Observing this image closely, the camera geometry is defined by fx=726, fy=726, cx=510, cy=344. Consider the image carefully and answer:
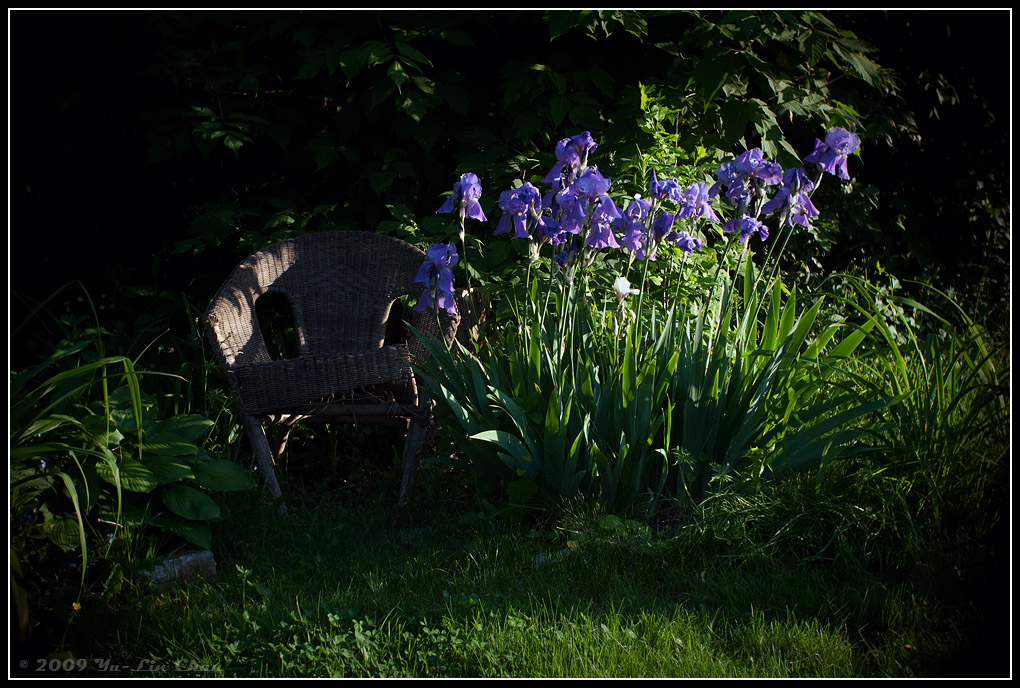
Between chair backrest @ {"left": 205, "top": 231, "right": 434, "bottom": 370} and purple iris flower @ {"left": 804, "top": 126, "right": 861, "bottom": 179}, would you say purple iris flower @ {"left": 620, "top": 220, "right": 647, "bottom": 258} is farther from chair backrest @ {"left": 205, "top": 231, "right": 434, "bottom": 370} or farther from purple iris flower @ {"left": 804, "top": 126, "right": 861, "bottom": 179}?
chair backrest @ {"left": 205, "top": 231, "right": 434, "bottom": 370}

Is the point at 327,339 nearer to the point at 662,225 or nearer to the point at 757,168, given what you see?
the point at 662,225

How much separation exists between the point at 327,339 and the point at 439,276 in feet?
3.02

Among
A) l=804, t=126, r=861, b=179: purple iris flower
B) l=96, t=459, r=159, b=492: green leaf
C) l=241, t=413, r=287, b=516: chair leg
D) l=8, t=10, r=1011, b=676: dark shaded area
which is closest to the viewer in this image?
l=96, t=459, r=159, b=492: green leaf

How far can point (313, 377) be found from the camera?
2.71 meters

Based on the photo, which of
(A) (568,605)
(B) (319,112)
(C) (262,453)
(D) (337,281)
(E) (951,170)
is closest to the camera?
(A) (568,605)

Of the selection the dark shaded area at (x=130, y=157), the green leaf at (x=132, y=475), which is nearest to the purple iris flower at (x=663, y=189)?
the dark shaded area at (x=130, y=157)

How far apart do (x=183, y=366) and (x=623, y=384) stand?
5.86 ft

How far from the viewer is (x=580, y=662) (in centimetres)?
162

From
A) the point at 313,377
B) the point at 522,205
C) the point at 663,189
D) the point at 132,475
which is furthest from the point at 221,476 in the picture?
the point at 663,189

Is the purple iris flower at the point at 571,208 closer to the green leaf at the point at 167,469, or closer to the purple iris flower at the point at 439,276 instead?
the purple iris flower at the point at 439,276

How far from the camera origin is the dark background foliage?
2.97 meters

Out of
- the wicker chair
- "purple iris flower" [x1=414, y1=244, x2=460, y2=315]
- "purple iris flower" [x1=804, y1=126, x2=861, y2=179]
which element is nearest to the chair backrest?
the wicker chair

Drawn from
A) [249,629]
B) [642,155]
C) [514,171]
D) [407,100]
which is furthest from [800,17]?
[249,629]

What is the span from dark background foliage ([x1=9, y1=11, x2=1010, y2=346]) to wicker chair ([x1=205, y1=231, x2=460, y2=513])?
185 mm
